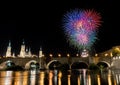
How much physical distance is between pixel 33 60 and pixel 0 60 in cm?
1811

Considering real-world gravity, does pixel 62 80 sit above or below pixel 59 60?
below

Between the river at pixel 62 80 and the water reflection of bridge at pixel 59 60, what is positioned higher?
the water reflection of bridge at pixel 59 60

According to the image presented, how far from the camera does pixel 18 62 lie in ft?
404

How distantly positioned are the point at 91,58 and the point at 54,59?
21.3 metres

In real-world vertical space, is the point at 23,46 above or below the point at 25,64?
above

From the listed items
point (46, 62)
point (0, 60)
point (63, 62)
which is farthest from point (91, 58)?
point (0, 60)

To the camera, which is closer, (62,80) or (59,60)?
(62,80)

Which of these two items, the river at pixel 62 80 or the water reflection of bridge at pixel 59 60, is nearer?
the river at pixel 62 80

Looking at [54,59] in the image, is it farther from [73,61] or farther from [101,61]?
[101,61]

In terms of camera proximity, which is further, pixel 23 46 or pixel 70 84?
A: pixel 23 46

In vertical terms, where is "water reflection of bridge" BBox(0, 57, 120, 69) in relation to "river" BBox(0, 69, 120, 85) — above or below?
above

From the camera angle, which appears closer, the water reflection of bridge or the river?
the river

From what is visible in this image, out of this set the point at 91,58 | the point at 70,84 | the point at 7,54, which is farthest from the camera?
the point at 7,54

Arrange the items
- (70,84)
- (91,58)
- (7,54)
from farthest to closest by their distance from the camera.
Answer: (7,54)
(91,58)
(70,84)
